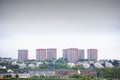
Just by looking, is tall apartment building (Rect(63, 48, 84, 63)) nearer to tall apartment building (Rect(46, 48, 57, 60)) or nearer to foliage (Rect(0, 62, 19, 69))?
tall apartment building (Rect(46, 48, 57, 60))

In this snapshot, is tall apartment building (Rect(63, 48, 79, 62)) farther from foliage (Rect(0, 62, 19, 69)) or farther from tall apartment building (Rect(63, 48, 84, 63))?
foliage (Rect(0, 62, 19, 69))

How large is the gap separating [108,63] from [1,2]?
509cm

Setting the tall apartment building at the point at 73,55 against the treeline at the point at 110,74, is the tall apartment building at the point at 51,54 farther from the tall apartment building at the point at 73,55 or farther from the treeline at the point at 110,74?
the treeline at the point at 110,74

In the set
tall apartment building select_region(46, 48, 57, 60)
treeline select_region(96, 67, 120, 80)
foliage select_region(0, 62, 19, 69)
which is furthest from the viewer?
tall apartment building select_region(46, 48, 57, 60)

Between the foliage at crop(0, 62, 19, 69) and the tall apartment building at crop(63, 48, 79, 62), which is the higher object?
the tall apartment building at crop(63, 48, 79, 62)

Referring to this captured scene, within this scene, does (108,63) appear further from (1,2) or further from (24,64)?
(1,2)

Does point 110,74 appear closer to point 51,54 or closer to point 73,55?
point 51,54

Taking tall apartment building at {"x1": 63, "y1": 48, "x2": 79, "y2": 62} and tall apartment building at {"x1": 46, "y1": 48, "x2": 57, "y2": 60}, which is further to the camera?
tall apartment building at {"x1": 63, "y1": 48, "x2": 79, "y2": 62}

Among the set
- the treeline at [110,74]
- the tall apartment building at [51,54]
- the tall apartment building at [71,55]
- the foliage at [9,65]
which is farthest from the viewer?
the tall apartment building at [71,55]

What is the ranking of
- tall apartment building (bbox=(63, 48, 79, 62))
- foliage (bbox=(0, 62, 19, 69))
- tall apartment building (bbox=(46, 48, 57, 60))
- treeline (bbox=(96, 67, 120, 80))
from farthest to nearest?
tall apartment building (bbox=(63, 48, 79, 62)) < tall apartment building (bbox=(46, 48, 57, 60)) < foliage (bbox=(0, 62, 19, 69)) < treeline (bbox=(96, 67, 120, 80))

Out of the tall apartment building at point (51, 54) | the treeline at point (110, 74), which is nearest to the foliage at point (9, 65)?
the tall apartment building at point (51, 54)

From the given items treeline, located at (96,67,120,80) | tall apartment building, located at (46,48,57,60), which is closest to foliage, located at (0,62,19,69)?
tall apartment building, located at (46,48,57,60)

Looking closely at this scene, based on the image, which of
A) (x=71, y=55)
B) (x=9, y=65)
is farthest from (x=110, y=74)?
(x=71, y=55)

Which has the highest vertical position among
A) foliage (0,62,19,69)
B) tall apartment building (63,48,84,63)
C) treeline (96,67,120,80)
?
tall apartment building (63,48,84,63)
